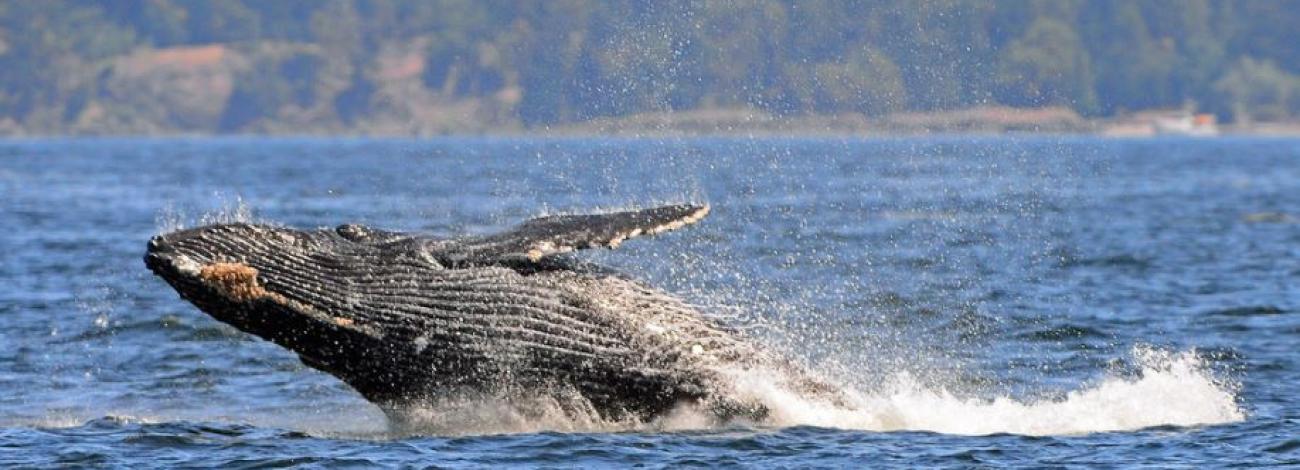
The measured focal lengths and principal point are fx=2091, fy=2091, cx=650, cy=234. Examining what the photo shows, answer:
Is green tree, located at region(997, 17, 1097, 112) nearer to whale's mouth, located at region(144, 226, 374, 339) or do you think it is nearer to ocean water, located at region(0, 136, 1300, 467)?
ocean water, located at region(0, 136, 1300, 467)

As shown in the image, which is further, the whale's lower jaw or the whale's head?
the whale's lower jaw

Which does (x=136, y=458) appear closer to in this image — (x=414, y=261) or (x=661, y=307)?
(x=414, y=261)

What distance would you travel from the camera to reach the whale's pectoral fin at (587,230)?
1351cm

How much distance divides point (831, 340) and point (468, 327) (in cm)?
740

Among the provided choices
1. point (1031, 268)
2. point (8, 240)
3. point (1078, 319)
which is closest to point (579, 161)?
point (8, 240)

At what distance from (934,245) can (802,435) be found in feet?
65.4

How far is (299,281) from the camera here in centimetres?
1416

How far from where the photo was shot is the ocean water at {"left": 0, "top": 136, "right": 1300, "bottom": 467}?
14766 mm

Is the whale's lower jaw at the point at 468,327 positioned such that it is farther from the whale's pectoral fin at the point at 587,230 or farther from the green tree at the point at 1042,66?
the green tree at the point at 1042,66

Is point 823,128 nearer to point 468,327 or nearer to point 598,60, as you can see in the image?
point 598,60

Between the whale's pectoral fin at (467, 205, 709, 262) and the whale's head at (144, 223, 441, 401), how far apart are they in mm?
777

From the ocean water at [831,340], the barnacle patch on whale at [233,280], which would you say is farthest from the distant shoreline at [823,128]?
the barnacle patch on whale at [233,280]

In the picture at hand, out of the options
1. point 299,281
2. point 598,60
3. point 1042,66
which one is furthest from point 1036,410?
point 1042,66

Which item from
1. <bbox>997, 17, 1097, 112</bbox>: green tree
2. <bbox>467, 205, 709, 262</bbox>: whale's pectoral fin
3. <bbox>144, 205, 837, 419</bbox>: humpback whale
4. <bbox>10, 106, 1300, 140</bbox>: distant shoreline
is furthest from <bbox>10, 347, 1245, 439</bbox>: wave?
<bbox>997, 17, 1097, 112</bbox>: green tree
